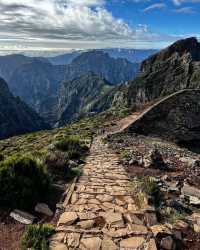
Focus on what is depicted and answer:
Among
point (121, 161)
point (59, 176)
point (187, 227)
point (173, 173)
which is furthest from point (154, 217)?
point (121, 161)

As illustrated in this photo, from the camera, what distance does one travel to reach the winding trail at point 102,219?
7.51 metres

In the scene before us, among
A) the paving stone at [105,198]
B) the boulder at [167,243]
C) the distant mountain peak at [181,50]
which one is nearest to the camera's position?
the boulder at [167,243]

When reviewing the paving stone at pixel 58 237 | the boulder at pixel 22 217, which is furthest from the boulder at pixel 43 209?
the paving stone at pixel 58 237

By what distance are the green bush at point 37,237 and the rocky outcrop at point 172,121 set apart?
21.8 m

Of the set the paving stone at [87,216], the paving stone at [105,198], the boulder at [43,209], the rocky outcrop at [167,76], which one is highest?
the paving stone at [87,216]

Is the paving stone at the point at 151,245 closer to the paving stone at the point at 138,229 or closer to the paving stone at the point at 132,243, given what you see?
the paving stone at the point at 132,243

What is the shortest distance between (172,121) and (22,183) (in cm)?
2307

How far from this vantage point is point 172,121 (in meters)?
31.0

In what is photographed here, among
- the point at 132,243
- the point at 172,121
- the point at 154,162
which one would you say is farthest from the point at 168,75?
the point at 132,243

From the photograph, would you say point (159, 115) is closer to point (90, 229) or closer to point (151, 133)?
point (151, 133)

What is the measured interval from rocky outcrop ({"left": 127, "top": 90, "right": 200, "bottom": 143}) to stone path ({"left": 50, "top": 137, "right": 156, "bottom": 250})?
56.5 feet

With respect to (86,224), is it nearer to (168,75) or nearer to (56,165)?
(56,165)

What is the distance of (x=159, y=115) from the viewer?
103 ft

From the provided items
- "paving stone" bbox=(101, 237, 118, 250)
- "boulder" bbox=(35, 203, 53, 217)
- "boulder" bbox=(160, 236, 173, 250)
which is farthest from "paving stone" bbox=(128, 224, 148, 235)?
"boulder" bbox=(35, 203, 53, 217)
